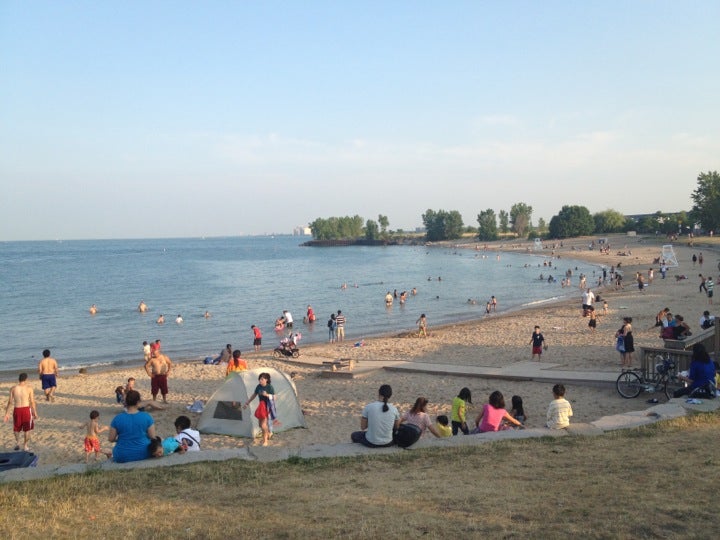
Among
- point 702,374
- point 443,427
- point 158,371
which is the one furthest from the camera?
point 158,371

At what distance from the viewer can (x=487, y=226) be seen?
589ft

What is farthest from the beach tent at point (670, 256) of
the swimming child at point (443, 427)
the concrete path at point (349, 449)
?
the swimming child at point (443, 427)

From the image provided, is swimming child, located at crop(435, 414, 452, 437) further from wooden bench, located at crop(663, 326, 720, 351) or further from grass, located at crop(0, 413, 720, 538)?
wooden bench, located at crop(663, 326, 720, 351)

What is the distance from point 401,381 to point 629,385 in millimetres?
6105

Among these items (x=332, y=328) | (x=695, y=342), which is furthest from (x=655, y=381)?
(x=332, y=328)

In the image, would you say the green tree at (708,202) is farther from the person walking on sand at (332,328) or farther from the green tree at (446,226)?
the green tree at (446,226)

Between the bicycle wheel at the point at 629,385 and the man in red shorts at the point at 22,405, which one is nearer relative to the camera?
the man in red shorts at the point at 22,405

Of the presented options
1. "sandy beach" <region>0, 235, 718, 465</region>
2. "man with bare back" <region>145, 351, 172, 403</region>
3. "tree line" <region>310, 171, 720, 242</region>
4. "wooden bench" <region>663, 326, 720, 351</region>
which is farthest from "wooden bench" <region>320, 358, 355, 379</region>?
"tree line" <region>310, 171, 720, 242</region>

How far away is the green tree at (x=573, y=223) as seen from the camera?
13275 centimetres

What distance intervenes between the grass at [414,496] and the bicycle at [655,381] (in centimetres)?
442

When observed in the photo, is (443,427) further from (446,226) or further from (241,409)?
(446,226)

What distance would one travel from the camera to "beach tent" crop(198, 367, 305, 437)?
12609 millimetres

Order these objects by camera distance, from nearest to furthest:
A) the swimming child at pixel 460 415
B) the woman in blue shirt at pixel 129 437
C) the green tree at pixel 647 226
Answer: the woman in blue shirt at pixel 129 437 < the swimming child at pixel 460 415 < the green tree at pixel 647 226

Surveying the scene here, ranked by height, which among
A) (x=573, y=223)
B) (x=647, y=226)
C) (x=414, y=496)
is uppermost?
(x=573, y=223)
